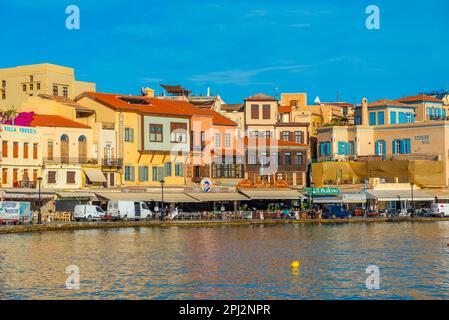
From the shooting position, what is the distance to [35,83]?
9044 cm

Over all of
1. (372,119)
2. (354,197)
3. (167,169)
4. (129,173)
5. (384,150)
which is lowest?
(354,197)

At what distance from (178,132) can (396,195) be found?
79.2 ft

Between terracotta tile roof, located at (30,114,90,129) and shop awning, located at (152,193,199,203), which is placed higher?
terracotta tile roof, located at (30,114,90,129)

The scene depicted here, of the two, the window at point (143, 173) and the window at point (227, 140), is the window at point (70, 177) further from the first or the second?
the window at point (227, 140)

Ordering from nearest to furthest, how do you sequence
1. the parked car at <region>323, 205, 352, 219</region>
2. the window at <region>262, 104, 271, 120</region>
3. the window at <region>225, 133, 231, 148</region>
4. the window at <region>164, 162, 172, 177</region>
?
the window at <region>164, 162, 172, 177</region> < the parked car at <region>323, 205, 352, 219</region> < the window at <region>225, 133, 231, 148</region> < the window at <region>262, 104, 271, 120</region>

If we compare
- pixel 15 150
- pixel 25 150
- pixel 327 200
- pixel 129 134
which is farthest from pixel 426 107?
pixel 15 150

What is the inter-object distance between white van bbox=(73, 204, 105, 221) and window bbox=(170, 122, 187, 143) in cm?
1431

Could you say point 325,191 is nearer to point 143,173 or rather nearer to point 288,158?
point 288,158

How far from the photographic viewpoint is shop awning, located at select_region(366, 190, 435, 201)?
87938mm

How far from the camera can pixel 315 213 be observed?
81.3m

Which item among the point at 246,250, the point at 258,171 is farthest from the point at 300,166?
the point at 246,250

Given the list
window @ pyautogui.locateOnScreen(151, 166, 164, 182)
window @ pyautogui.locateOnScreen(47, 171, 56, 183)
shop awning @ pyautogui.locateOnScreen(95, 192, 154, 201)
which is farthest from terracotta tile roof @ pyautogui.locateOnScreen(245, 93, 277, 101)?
window @ pyautogui.locateOnScreen(47, 171, 56, 183)

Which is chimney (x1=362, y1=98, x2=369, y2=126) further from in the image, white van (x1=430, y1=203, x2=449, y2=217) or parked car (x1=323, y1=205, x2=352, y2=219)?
parked car (x1=323, y1=205, x2=352, y2=219)

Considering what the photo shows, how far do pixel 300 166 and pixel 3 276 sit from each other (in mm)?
56622
